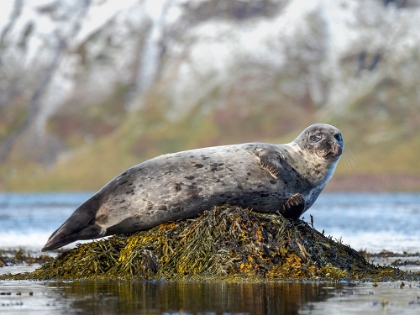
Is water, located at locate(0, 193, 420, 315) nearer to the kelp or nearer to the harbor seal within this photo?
the harbor seal

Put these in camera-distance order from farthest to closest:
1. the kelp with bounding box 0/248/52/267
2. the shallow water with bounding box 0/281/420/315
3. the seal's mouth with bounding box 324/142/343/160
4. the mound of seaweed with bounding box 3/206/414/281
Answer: the kelp with bounding box 0/248/52/267 → the seal's mouth with bounding box 324/142/343/160 → the mound of seaweed with bounding box 3/206/414/281 → the shallow water with bounding box 0/281/420/315

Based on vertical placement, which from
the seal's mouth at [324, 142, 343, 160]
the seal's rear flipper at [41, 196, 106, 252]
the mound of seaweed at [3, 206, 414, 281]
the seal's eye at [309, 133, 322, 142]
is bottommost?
the mound of seaweed at [3, 206, 414, 281]

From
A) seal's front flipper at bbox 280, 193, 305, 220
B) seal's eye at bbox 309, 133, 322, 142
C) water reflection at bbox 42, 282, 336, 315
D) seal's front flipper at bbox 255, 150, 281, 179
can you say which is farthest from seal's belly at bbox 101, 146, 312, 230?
water reflection at bbox 42, 282, 336, 315

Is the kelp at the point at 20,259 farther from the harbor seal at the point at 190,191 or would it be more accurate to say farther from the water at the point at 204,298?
the water at the point at 204,298

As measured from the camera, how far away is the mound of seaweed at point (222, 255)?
50.2 ft

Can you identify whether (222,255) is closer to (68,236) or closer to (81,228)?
(81,228)

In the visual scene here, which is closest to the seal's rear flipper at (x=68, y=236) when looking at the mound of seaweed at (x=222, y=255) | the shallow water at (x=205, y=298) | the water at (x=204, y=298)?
the mound of seaweed at (x=222, y=255)

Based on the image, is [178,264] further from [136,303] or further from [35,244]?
[35,244]

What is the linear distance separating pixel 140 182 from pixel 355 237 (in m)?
13.8

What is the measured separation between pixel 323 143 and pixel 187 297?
606 cm

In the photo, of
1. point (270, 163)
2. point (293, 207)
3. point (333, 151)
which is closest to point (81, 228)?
point (270, 163)

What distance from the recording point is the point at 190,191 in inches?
658

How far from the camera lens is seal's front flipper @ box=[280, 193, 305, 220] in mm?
16578

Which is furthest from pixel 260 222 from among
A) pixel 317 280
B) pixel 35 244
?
pixel 35 244
